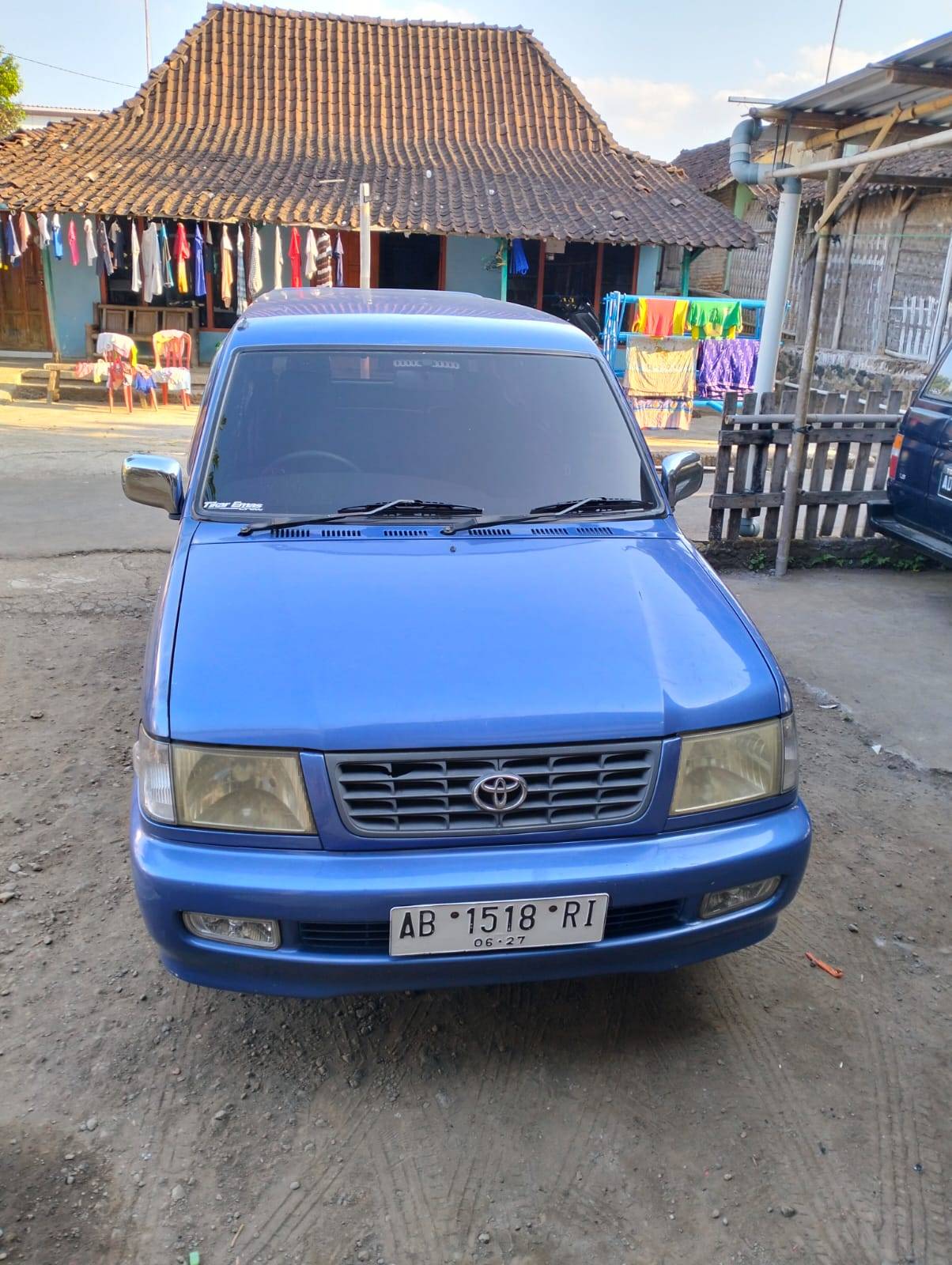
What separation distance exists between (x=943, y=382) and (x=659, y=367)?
A: 22.4 feet

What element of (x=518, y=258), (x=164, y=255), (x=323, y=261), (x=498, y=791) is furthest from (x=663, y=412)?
(x=498, y=791)

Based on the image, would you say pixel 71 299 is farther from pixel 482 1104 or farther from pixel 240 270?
pixel 482 1104

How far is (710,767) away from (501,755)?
0.55m

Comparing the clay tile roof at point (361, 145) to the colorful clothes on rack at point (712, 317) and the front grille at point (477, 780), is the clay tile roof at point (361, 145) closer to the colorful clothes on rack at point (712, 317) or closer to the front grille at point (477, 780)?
the colorful clothes on rack at point (712, 317)

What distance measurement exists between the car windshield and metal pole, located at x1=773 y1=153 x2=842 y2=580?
3390 mm

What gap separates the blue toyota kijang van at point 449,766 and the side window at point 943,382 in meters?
4.24

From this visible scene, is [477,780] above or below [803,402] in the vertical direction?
below

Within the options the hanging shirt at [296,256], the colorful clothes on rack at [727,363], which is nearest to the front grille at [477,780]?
the colorful clothes on rack at [727,363]

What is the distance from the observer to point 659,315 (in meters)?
13.1

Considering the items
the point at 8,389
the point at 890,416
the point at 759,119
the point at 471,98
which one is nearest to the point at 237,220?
the point at 8,389

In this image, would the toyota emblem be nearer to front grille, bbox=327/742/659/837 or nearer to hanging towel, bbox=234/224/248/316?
front grille, bbox=327/742/659/837

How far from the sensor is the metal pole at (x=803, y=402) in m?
6.42

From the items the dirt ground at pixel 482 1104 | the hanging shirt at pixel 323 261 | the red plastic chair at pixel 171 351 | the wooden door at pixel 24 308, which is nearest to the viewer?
the dirt ground at pixel 482 1104

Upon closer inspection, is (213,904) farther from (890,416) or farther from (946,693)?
(890,416)
